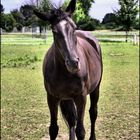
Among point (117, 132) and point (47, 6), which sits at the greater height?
point (47, 6)

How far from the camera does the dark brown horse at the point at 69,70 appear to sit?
398 centimetres

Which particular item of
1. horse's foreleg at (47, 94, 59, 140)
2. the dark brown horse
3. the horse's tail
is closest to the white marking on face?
the dark brown horse

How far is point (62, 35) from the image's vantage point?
13.0ft

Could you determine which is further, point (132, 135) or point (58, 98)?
point (132, 135)

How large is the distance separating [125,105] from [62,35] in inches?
205

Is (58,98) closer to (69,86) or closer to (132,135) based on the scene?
(69,86)

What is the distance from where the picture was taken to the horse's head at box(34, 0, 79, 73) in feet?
12.6

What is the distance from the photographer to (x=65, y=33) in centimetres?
399

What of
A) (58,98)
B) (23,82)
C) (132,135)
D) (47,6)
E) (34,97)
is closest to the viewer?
(47,6)

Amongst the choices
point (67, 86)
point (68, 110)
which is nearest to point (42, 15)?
point (67, 86)

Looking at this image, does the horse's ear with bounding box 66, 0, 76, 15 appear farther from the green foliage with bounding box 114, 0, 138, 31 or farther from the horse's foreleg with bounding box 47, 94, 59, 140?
the green foliage with bounding box 114, 0, 138, 31

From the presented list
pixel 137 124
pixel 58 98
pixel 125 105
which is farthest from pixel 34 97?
pixel 58 98

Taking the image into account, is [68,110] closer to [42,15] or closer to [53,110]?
[53,110]

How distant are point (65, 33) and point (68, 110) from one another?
1.21m
